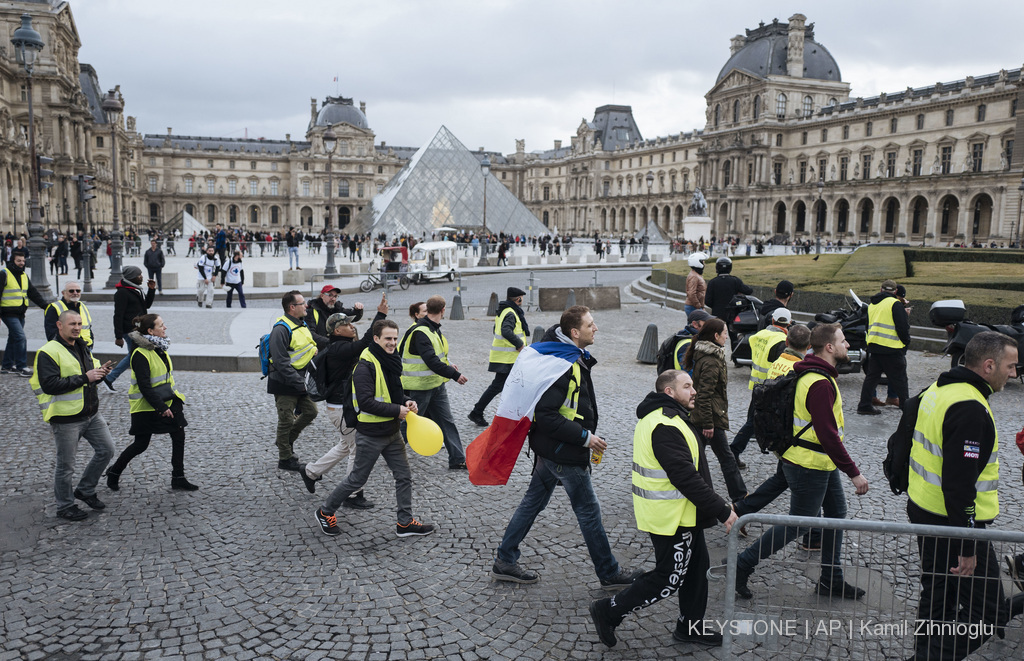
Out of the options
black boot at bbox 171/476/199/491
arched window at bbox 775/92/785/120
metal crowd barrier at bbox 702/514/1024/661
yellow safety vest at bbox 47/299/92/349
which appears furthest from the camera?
arched window at bbox 775/92/785/120

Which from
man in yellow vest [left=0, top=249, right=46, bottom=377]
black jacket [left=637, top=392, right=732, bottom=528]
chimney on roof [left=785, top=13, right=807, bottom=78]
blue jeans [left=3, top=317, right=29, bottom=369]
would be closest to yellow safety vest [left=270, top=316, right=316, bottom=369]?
black jacket [left=637, top=392, right=732, bottom=528]

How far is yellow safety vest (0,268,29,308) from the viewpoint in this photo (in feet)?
29.9

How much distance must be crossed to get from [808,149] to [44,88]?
6137cm

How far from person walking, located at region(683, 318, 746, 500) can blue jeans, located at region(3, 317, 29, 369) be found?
863 centimetres

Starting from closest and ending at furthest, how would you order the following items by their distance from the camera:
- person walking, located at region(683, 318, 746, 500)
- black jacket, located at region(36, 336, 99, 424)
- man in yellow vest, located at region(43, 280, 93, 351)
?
black jacket, located at region(36, 336, 99, 424), person walking, located at region(683, 318, 746, 500), man in yellow vest, located at region(43, 280, 93, 351)

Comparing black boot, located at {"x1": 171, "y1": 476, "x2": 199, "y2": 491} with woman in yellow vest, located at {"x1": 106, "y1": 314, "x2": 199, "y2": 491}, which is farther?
black boot, located at {"x1": 171, "y1": 476, "x2": 199, "y2": 491}

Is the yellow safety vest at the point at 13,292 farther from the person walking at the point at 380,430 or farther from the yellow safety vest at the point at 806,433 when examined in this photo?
the yellow safety vest at the point at 806,433

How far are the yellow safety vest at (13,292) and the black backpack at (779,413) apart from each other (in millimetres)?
9245

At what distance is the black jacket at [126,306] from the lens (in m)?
8.47

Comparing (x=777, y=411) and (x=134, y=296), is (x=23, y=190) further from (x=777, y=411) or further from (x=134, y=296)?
(x=777, y=411)

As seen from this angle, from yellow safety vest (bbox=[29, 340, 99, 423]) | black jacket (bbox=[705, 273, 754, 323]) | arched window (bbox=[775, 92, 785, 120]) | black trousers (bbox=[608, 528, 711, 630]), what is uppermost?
arched window (bbox=[775, 92, 785, 120])

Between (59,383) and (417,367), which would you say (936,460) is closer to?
(417,367)

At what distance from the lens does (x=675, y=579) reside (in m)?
3.31

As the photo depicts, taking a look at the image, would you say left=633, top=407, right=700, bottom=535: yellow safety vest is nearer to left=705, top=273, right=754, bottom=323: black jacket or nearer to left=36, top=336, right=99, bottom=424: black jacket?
left=36, top=336, right=99, bottom=424: black jacket
